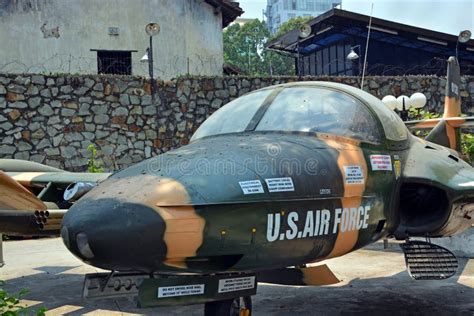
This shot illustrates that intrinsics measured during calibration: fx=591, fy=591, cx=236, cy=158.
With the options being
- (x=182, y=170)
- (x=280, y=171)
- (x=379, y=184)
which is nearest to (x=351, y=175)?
(x=379, y=184)

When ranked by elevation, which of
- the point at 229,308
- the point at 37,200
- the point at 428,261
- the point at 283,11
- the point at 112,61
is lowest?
the point at 229,308

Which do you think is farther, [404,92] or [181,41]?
[181,41]

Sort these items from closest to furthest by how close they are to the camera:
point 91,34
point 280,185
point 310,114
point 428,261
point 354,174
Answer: point 280,185 < point 354,174 < point 310,114 < point 428,261 < point 91,34

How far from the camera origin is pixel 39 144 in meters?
14.2

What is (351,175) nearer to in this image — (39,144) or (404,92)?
(39,144)

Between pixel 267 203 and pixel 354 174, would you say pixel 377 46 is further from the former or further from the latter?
pixel 267 203

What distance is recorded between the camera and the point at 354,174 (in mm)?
4504

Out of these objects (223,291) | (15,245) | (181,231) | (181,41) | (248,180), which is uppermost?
(181,41)

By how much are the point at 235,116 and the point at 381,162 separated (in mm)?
1294

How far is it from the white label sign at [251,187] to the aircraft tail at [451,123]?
4.43 meters

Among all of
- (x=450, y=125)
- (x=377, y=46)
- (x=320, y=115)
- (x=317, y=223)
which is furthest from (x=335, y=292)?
(x=377, y=46)

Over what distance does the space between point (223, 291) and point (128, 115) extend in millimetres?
11525

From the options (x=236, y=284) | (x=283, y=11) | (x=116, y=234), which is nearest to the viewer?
(x=116, y=234)

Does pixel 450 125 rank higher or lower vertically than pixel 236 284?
higher
